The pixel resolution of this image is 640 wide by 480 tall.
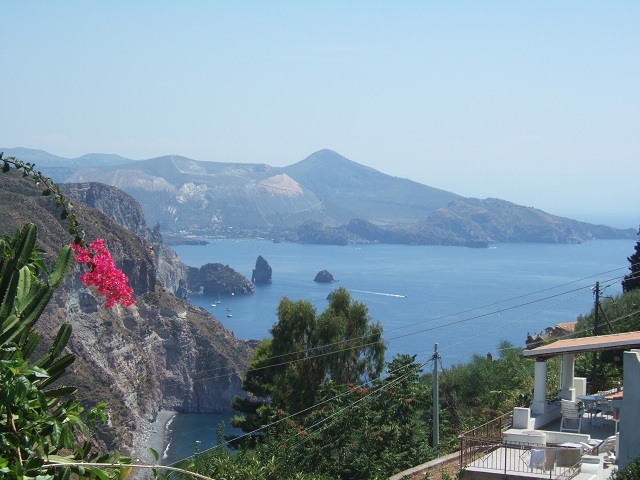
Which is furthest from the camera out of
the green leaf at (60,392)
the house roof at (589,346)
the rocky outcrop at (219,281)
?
the rocky outcrop at (219,281)

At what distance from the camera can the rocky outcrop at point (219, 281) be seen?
11775cm

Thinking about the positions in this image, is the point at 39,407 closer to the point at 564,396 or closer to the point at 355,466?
the point at 355,466

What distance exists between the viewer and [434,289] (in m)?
98.2

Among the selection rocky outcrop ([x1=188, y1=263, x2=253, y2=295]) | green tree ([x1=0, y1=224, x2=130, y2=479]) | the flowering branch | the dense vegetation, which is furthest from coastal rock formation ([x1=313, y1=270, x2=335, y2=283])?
green tree ([x1=0, y1=224, x2=130, y2=479])

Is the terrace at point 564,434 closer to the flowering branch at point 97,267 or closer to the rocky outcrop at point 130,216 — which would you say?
the flowering branch at point 97,267

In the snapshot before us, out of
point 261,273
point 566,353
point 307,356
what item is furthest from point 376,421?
point 261,273

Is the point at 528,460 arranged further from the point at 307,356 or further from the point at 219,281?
the point at 219,281

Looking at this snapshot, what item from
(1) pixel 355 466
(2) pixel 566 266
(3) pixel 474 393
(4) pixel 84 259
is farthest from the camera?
(2) pixel 566 266

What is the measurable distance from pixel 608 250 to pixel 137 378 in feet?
389

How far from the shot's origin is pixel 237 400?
19016 mm

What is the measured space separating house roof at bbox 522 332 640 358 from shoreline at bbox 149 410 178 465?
39.1 meters

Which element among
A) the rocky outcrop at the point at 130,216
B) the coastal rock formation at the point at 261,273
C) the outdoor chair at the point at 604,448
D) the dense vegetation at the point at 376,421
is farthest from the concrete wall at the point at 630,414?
the coastal rock formation at the point at 261,273

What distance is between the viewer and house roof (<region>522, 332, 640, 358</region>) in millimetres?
10258

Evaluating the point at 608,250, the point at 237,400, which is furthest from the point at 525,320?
the point at 608,250
